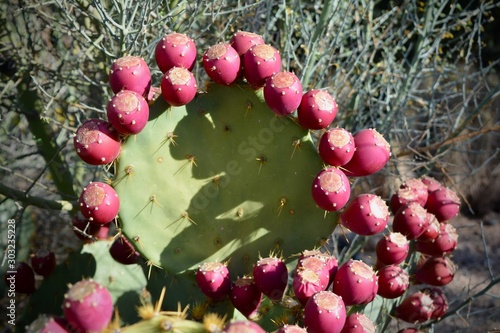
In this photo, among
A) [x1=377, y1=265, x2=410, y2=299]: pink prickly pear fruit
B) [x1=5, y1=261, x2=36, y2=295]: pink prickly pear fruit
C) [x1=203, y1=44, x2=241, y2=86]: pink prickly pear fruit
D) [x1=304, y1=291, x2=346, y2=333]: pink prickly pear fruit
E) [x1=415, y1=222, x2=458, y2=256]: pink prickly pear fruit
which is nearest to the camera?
[x1=304, y1=291, x2=346, y2=333]: pink prickly pear fruit

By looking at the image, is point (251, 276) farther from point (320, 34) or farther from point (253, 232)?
point (320, 34)

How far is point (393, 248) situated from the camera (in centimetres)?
242

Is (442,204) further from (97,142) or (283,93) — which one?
(97,142)

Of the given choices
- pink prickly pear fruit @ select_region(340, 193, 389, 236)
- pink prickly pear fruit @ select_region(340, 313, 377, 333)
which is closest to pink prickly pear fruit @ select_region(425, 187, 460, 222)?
pink prickly pear fruit @ select_region(340, 193, 389, 236)

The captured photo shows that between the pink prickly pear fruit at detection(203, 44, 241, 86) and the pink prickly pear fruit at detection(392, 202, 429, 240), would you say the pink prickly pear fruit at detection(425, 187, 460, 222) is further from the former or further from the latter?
the pink prickly pear fruit at detection(203, 44, 241, 86)

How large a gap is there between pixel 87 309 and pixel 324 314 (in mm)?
738

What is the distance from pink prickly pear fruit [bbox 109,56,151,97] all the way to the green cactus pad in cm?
13

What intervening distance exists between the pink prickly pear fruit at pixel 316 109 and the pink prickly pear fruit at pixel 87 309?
39.9 inches

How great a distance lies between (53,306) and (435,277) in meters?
1.71

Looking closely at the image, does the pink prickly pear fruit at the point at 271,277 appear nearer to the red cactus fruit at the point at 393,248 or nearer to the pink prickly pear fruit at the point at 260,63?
the red cactus fruit at the point at 393,248

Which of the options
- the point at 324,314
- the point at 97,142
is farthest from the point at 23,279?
the point at 324,314

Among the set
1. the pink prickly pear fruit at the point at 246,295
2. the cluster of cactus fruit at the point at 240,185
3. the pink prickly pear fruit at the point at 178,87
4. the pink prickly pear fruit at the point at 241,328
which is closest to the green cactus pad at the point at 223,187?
the cluster of cactus fruit at the point at 240,185

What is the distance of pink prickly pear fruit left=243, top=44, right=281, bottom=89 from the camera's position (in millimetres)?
2281

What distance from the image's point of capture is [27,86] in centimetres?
391
